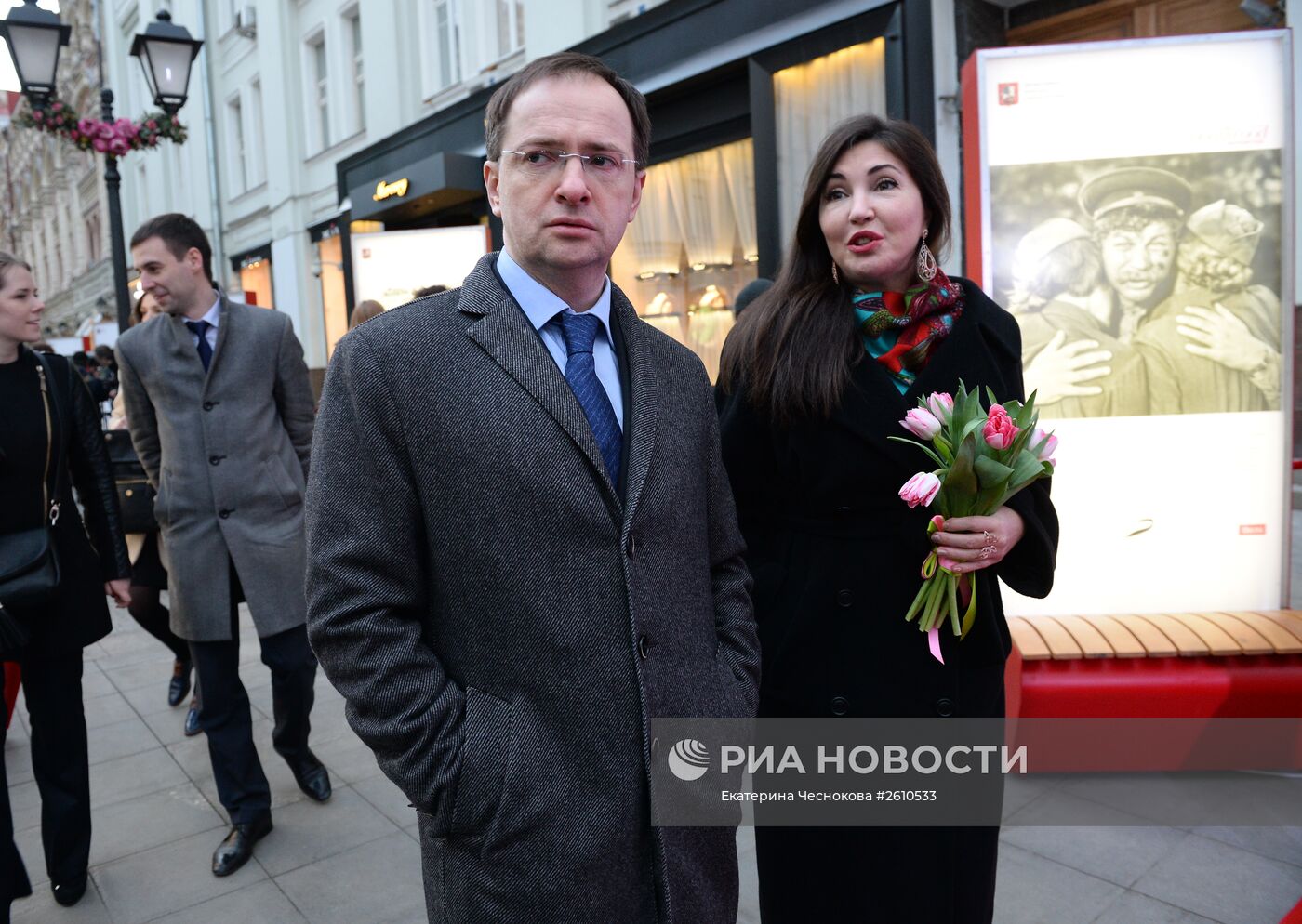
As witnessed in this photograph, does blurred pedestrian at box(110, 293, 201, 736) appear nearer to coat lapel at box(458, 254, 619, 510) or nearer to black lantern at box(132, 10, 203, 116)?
coat lapel at box(458, 254, 619, 510)

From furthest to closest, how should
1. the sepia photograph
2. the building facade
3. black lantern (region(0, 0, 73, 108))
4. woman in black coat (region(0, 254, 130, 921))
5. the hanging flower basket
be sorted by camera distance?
the building facade, the hanging flower basket, black lantern (region(0, 0, 73, 108)), the sepia photograph, woman in black coat (region(0, 254, 130, 921))

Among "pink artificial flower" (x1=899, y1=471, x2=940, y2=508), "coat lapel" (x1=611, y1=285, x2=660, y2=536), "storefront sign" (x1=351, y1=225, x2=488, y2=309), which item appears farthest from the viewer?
"storefront sign" (x1=351, y1=225, x2=488, y2=309)

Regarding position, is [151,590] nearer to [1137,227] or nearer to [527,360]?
[527,360]

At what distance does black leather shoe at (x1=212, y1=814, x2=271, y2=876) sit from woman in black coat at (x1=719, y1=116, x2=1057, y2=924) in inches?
81.5

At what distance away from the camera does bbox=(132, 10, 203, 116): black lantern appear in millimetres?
8008

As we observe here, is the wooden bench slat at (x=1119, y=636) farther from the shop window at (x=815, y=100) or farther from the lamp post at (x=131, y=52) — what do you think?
the lamp post at (x=131, y=52)

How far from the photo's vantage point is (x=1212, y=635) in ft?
11.0

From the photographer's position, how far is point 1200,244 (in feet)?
11.4

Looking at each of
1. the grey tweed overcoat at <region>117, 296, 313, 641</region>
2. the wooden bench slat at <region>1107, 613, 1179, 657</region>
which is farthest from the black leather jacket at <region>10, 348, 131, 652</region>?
the wooden bench slat at <region>1107, 613, 1179, 657</region>

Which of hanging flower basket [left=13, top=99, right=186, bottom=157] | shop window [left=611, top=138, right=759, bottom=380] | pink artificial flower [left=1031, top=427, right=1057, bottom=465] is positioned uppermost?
hanging flower basket [left=13, top=99, right=186, bottom=157]

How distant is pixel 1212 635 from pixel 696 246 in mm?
6146

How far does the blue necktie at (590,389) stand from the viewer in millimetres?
1535

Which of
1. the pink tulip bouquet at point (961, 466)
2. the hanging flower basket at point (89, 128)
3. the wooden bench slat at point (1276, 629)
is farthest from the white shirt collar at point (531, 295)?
the hanging flower basket at point (89, 128)

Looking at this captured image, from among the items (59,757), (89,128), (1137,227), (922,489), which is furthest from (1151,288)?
(89,128)
